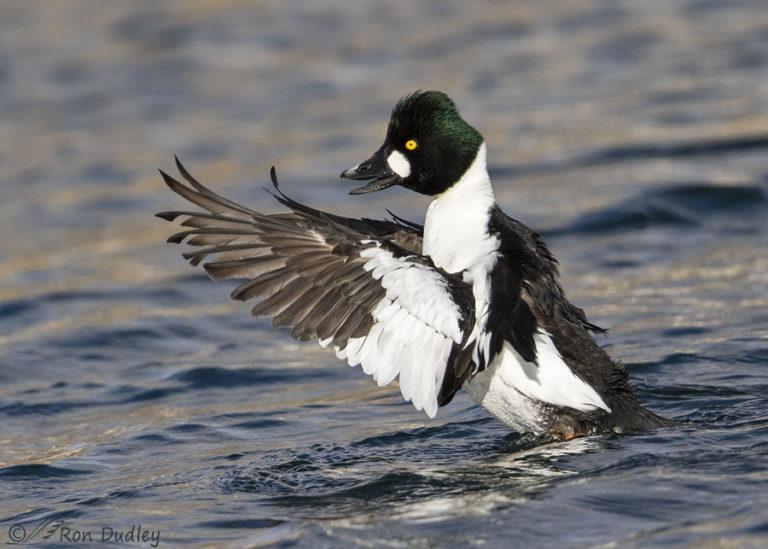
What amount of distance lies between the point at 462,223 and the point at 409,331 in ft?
2.42

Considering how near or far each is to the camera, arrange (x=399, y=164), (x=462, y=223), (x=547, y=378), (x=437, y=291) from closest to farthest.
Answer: (x=437, y=291), (x=547, y=378), (x=462, y=223), (x=399, y=164)

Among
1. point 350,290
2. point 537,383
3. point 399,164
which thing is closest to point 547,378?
point 537,383

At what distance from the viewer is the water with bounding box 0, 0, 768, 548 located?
18.9ft

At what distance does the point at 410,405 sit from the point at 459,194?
185 centimetres

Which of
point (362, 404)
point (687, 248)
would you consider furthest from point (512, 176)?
point (362, 404)

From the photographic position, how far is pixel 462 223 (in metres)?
6.13

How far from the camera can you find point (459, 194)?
6289 millimetres

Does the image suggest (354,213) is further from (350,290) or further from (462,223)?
(350,290)

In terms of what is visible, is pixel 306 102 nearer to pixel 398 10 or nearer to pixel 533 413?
pixel 398 10
